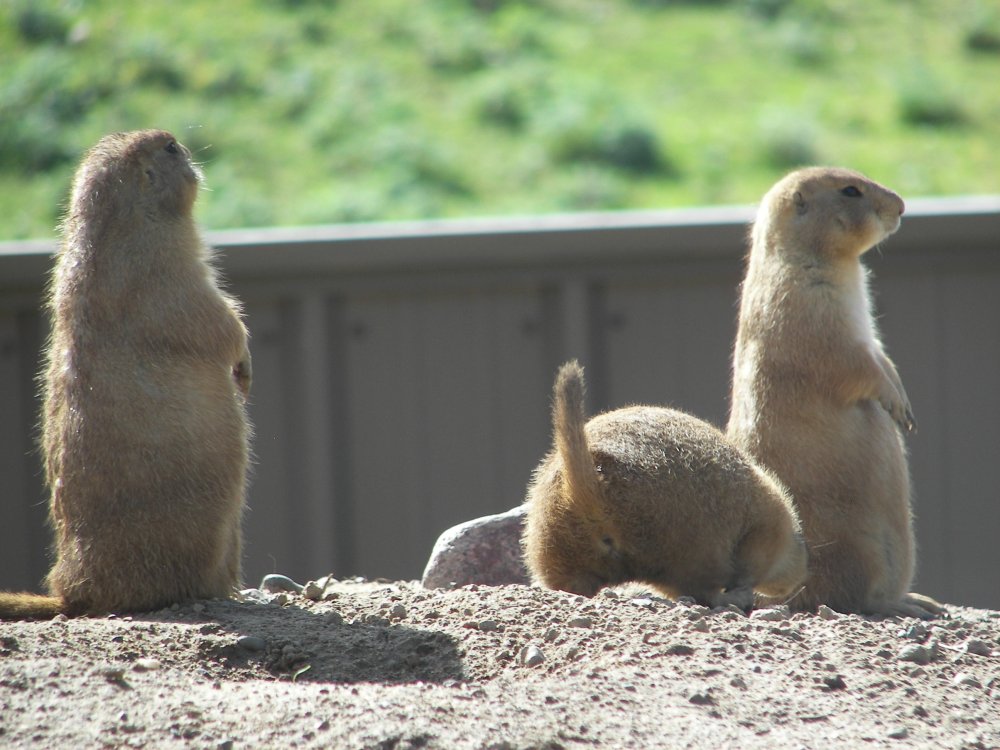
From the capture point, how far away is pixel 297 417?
8.80m

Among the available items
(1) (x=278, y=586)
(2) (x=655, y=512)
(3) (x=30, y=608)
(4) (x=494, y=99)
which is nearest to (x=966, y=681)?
(2) (x=655, y=512)

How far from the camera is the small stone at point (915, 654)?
13.3 ft

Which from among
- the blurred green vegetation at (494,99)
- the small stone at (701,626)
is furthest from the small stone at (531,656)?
the blurred green vegetation at (494,99)

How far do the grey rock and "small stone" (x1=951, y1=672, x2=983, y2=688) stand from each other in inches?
83.4

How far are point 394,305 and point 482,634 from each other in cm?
477

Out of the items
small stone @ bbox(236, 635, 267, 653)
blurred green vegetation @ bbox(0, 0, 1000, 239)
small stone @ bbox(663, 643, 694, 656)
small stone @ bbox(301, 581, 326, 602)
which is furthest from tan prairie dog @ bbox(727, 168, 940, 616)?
blurred green vegetation @ bbox(0, 0, 1000, 239)

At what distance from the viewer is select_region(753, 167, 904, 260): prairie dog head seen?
229 inches

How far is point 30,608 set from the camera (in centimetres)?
468

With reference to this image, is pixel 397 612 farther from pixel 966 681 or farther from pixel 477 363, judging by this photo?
pixel 477 363

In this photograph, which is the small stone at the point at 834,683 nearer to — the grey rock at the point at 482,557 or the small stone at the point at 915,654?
the small stone at the point at 915,654

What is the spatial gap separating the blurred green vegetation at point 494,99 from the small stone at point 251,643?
14687mm

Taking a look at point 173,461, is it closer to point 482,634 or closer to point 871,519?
point 482,634

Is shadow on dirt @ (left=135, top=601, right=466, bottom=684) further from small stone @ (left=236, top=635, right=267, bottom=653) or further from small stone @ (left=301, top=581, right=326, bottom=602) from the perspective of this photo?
small stone @ (left=301, top=581, right=326, bottom=602)

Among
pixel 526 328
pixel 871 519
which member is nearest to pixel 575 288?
pixel 526 328
